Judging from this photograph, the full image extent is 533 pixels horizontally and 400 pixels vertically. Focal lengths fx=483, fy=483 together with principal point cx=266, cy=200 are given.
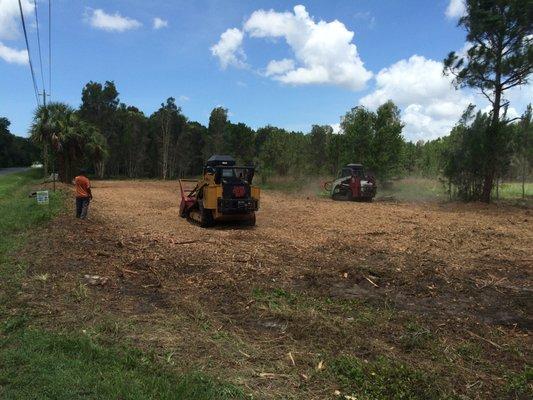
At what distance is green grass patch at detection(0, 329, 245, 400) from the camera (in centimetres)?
408

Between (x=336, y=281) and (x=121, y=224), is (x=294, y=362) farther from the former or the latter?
(x=121, y=224)

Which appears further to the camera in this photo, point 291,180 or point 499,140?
point 291,180

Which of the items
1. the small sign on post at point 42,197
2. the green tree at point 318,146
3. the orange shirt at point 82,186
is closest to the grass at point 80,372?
the orange shirt at point 82,186

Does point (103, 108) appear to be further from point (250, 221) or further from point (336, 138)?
point (250, 221)

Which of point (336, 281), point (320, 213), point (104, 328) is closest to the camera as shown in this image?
point (104, 328)

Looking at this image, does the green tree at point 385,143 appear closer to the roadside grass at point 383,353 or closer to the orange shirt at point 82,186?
the orange shirt at point 82,186

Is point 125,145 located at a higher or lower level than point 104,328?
higher

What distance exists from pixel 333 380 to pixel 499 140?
22.0 m

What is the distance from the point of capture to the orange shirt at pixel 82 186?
14.2 m

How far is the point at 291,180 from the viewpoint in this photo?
143 ft

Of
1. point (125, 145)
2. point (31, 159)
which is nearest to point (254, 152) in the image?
point (125, 145)

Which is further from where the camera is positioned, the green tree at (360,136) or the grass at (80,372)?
the green tree at (360,136)

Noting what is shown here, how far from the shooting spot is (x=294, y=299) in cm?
714

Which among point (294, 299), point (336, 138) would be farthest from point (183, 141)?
point (294, 299)
